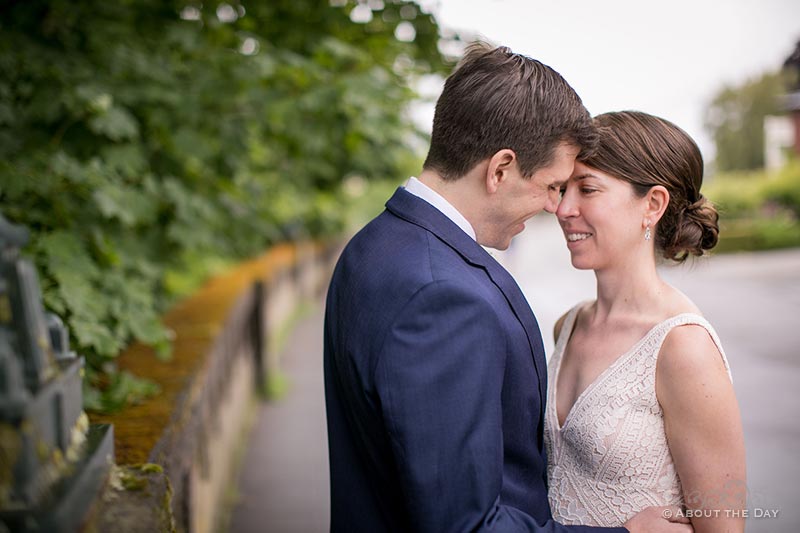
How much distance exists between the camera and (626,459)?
2.29 metres

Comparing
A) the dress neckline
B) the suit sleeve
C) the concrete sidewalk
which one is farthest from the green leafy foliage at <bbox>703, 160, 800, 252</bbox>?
the suit sleeve

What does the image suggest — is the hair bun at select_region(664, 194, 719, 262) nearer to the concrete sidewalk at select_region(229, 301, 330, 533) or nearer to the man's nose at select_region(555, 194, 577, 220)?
the man's nose at select_region(555, 194, 577, 220)

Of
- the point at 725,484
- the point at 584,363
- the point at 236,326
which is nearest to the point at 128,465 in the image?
the point at 584,363

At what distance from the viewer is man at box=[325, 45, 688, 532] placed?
1.59 m

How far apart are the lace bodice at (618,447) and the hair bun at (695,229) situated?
13.4 inches

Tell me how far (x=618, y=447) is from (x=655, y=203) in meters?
0.77

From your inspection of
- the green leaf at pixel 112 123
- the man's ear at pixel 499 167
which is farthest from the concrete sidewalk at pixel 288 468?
the man's ear at pixel 499 167

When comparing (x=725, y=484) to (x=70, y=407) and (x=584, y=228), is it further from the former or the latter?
(x=70, y=407)

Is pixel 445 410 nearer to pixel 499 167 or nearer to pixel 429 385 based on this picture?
pixel 429 385

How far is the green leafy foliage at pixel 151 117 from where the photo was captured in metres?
2.95

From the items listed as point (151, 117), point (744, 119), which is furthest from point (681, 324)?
point (744, 119)

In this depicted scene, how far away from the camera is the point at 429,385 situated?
1.58 m

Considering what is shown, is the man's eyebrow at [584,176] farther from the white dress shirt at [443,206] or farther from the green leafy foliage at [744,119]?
the green leafy foliage at [744,119]

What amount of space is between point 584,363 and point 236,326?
182 inches
